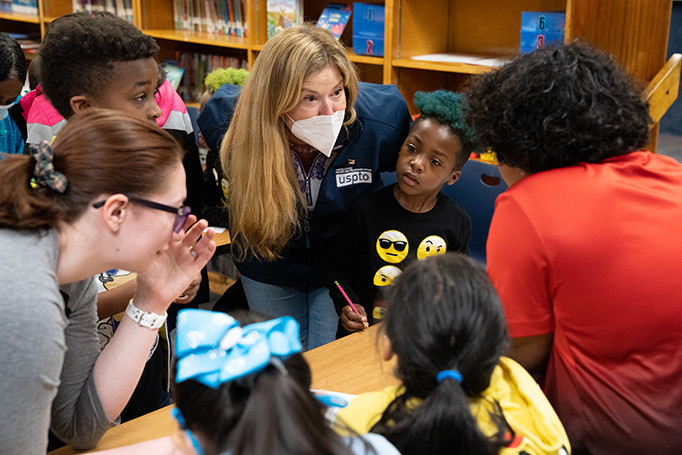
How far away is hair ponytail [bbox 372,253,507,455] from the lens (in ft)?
3.10

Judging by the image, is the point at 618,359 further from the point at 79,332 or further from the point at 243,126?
the point at 243,126

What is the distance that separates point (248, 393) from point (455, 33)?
2950 millimetres

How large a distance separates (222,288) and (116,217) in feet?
9.63

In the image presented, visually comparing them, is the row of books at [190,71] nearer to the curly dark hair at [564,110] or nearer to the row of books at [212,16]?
the row of books at [212,16]

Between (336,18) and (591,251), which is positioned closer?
(591,251)

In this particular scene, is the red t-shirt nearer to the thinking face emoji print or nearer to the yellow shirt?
the yellow shirt

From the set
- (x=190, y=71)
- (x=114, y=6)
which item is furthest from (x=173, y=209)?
(x=114, y=6)

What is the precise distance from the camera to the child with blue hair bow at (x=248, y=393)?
2.61 ft

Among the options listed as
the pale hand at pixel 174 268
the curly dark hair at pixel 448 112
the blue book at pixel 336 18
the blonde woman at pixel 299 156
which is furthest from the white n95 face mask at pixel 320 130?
the blue book at pixel 336 18

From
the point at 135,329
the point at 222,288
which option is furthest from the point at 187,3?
the point at 135,329

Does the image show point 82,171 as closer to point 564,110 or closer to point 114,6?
point 564,110

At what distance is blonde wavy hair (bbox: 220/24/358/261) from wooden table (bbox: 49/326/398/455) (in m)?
0.43

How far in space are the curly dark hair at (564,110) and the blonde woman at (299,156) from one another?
70 cm

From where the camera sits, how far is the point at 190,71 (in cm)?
463
